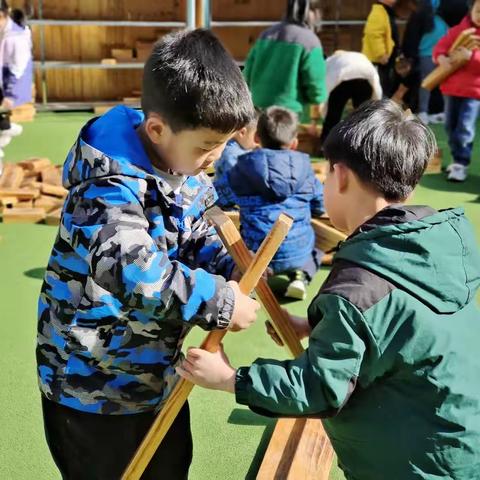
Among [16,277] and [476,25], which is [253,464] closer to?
[16,277]

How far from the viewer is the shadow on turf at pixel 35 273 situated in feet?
16.0

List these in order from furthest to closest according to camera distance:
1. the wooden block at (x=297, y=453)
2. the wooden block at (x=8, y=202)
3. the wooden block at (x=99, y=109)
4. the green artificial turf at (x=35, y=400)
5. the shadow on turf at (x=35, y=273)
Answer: the wooden block at (x=99, y=109) < the wooden block at (x=8, y=202) < the shadow on turf at (x=35, y=273) < the green artificial turf at (x=35, y=400) < the wooden block at (x=297, y=453)

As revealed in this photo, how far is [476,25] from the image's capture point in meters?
7.08

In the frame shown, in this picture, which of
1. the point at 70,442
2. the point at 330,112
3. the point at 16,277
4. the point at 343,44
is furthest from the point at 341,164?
the point at 343,44

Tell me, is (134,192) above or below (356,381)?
above

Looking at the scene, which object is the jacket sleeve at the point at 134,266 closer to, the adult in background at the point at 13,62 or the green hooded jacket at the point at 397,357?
the green hooded jacket at the point at 397,357

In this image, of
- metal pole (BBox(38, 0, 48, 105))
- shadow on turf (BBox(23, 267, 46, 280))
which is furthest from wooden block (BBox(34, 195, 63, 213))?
metal pole (BBox(38, 0, 48, 105))

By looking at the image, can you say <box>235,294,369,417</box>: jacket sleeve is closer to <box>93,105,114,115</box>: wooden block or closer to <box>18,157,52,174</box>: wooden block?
<box>18,157,52,174</box>: wooden block

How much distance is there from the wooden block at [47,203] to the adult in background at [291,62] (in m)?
2.10

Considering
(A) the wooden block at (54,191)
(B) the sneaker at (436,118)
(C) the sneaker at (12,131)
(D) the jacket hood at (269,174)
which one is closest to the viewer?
(D) the jacket hood at (269,174)

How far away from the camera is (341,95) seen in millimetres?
8281

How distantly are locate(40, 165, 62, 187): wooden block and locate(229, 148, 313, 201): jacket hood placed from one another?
8.64 ft

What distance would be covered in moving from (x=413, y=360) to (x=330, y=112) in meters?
6.93

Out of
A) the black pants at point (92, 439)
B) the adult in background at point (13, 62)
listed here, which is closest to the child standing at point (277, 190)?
the black pants at point (92, 439)
